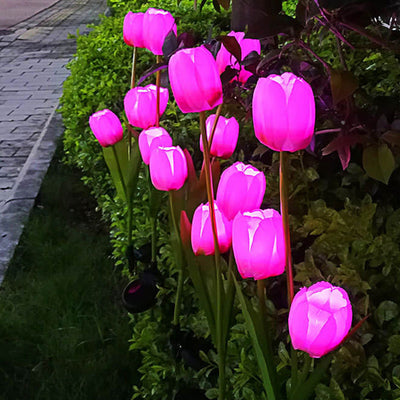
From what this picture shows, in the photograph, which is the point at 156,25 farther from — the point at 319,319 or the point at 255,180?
the point at 319,319

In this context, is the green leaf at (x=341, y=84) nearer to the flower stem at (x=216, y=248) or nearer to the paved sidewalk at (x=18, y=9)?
the flower stem at (x=216, y=248)

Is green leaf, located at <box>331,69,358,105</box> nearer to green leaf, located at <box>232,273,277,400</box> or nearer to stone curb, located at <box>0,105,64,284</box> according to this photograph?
green leaf, located at <box>232,273,277,400</box>

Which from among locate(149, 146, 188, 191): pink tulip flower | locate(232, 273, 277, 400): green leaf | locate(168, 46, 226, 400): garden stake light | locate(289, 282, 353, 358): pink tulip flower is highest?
locate(168, 46, 226, 400): garden stake light

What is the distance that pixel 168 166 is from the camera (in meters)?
1.70

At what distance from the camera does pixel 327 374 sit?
1.55 metres

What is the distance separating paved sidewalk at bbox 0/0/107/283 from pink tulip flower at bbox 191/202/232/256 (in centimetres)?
246

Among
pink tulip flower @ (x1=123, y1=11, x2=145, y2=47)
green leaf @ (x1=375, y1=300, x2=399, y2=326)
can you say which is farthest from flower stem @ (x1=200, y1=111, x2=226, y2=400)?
pink tulip flower @ (x1=123, y1=11, x2=145, y2=47)

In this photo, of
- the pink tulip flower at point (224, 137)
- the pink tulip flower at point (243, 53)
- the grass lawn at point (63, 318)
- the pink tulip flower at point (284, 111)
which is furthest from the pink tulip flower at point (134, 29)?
the grass lawn at point (63, 318)

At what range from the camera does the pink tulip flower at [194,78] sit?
129cm

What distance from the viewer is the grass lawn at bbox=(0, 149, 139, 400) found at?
2.77 metres

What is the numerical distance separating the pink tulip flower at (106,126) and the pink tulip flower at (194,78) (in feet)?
3.72

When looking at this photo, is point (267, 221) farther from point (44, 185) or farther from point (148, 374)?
point (44, 185)

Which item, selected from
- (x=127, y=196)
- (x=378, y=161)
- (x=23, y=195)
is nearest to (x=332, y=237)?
(x=378, y=161)

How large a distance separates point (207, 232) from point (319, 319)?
45 cm
